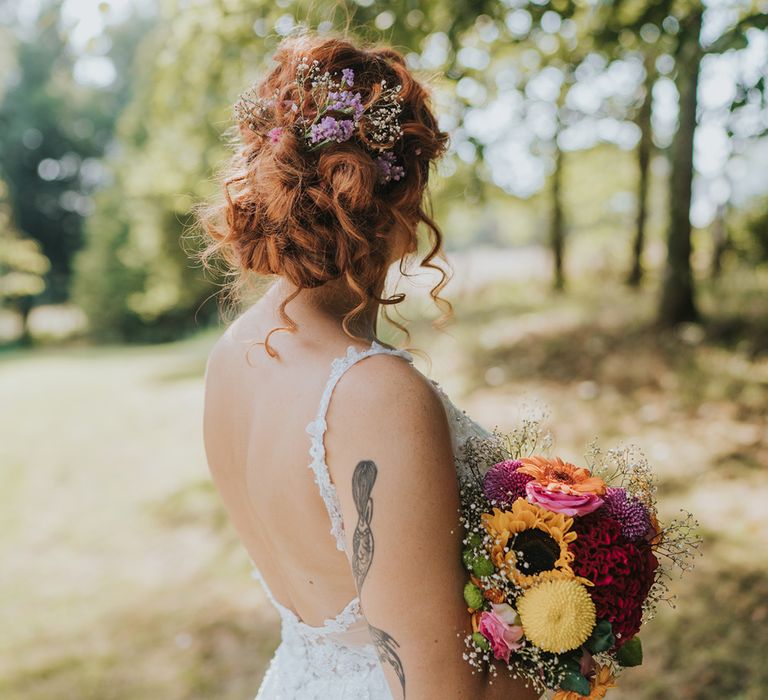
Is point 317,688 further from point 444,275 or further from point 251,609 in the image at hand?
point 251,609

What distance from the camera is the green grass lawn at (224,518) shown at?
4.49 meters

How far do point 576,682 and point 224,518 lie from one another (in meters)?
5.94

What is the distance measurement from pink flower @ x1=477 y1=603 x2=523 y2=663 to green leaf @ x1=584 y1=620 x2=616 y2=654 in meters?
0.15

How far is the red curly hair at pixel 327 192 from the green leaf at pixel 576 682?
81 centimetres

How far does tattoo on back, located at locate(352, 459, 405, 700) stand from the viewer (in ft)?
4.36

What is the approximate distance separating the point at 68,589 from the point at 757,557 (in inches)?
210

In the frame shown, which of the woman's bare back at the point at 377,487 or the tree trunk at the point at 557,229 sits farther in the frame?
the tree trunk at the point at 557,229

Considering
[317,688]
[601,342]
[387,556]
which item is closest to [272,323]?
[387,556]

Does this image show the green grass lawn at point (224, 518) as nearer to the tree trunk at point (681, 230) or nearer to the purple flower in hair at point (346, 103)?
the tree trunk at point (681, 230)

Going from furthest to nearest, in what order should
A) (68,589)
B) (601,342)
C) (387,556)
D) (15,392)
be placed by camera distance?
(15,392), (601,342), (68,589), (387,556)

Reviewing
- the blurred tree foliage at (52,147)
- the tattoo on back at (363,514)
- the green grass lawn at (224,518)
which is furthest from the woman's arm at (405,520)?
the blurred tree foliage at (52,147)

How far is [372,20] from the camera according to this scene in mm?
3701

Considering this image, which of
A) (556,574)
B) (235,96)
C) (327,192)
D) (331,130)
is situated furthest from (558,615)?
(235,96)

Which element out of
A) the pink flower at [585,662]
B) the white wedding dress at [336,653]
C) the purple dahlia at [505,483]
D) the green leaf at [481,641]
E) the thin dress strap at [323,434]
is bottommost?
the white wedding dress at [336,653]
